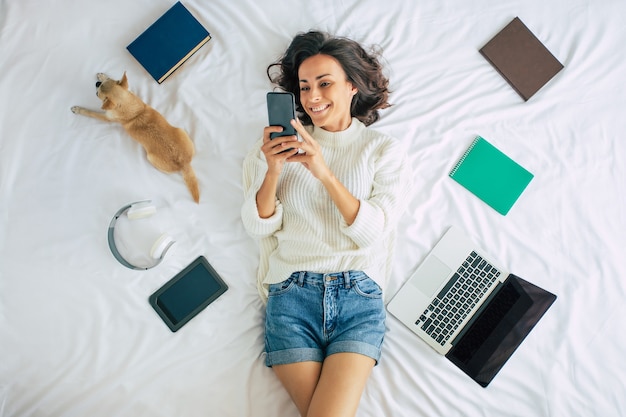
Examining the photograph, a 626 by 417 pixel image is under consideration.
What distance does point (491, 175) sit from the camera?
1.45 m

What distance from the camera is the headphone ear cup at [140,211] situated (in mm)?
1313

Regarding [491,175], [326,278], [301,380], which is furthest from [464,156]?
[301,380]

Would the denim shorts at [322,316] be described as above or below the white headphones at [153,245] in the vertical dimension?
below

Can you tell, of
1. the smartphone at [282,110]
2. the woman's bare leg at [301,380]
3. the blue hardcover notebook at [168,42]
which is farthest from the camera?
the blue hardcover notebook at [168,42]

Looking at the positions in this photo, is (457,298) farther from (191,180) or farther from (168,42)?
(168,42)

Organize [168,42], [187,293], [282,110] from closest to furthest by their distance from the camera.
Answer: [282,110] < [187,293] < [168,42]

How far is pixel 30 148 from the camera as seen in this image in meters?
1.38

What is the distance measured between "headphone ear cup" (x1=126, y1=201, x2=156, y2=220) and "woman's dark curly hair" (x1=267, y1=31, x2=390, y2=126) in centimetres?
55

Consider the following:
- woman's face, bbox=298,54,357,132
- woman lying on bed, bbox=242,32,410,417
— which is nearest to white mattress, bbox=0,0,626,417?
woman lying on bed, bbox=242,32,410,417

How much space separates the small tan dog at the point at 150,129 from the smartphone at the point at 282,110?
40 centimetres

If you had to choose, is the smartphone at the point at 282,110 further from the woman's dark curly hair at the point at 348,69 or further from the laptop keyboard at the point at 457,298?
the laptop keyboard at the point at 457,298

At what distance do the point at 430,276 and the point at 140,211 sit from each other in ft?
3.05

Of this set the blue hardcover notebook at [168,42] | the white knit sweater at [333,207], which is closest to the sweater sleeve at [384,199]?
the white knit sweater at [333,207]

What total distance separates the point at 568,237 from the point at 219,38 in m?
1.36
